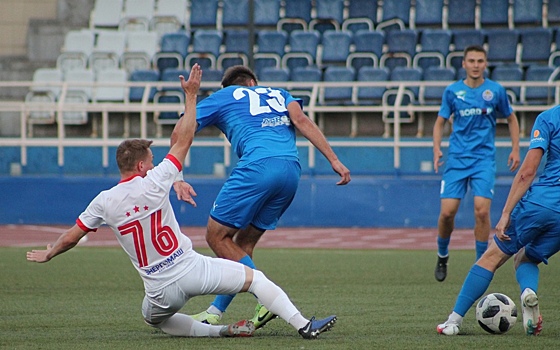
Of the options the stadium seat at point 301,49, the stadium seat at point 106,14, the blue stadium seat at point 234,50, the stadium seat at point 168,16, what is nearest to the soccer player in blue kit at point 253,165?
the stadium seat at point 301,49

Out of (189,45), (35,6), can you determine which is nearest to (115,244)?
(189,45)

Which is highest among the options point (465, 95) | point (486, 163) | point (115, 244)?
point (465, 95)

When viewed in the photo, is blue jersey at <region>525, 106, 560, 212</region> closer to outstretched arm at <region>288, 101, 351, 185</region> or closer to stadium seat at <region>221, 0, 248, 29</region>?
outstretched arm at <region>288, 101, 351, 185</region>

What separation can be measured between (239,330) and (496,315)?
6.06ft

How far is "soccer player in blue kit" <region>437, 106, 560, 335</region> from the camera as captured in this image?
6.59m

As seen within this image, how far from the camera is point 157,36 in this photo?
76.3ft

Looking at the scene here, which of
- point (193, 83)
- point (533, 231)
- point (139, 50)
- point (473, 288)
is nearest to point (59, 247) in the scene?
point (193, 83)

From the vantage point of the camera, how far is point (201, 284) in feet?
21.2

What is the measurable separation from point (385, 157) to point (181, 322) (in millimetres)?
11880

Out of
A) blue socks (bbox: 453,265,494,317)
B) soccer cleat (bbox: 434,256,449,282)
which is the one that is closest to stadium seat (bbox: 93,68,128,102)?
soccer cleat (bbox: 434,256,449,282)

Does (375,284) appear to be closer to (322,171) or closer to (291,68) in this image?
(322,171)

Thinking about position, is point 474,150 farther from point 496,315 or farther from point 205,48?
point 205,48

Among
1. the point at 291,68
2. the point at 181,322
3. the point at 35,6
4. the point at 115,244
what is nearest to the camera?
the point at 181,322

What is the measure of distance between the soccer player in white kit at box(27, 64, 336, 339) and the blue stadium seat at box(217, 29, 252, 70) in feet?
51.1
